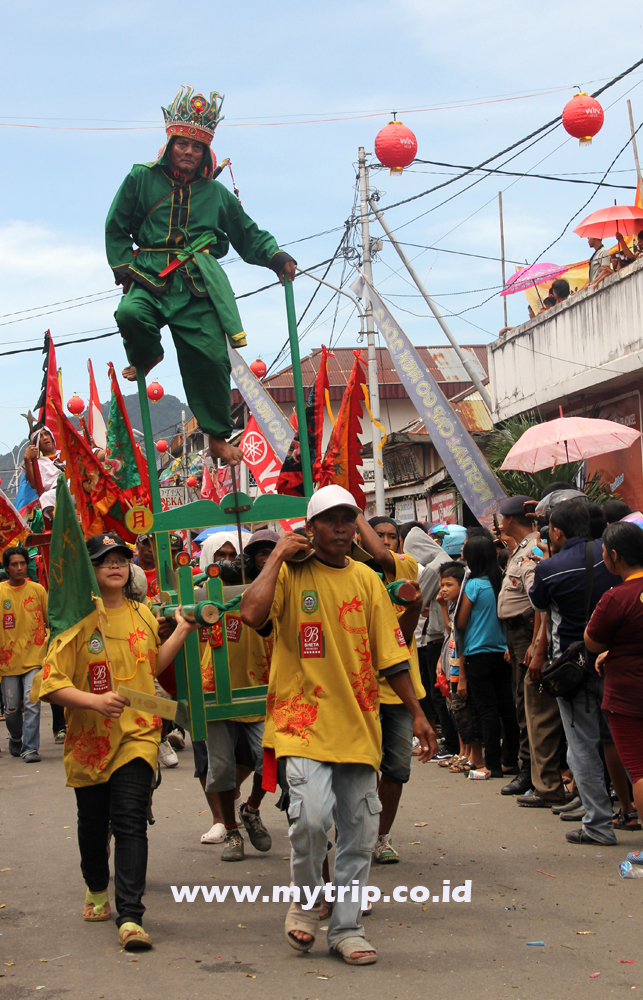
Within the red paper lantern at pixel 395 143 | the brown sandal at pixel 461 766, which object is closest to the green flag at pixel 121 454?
the brown sandal at pixel 461 766

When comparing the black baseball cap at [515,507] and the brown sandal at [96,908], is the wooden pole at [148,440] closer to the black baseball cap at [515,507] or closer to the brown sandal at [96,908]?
the brown sandal at [96,908]

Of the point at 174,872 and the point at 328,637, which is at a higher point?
the point at 328,637

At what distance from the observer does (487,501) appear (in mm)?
11031

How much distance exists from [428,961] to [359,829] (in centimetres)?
60

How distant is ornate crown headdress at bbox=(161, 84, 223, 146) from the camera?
566 cm

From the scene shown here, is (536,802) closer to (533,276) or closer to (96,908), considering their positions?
(96,908)

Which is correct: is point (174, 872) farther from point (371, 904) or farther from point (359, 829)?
point (359, 829)

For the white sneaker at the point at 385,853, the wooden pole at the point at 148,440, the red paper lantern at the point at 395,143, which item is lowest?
the white sneaker at the point at 385,853

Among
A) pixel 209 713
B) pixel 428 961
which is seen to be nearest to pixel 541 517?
pixel 209 713

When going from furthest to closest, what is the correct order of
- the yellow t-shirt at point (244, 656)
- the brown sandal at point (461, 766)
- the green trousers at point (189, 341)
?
the brown sandal at point (461, 766) → the yellow t-shirt at point (244, 656) → the green trousers at point (189, 341)

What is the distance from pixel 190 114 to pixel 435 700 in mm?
5819

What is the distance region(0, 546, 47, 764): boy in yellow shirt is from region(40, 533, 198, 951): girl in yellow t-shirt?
5693 millimetres

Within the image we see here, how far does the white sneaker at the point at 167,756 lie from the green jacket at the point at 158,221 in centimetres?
517

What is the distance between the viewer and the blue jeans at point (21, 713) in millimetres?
10219
